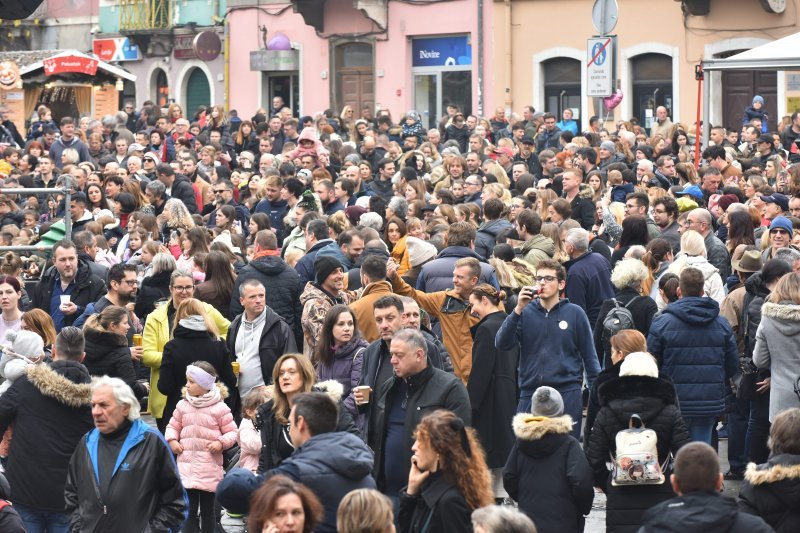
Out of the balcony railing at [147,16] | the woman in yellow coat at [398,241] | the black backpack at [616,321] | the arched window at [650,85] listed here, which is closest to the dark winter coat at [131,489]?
the black backpack at [616,321]

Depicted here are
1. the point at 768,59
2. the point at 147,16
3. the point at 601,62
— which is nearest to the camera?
the point at 768,59

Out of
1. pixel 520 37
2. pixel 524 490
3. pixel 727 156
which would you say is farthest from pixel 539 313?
pixel 520 37

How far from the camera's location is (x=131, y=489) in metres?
8.09

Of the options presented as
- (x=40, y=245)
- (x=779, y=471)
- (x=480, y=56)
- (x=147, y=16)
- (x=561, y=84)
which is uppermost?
(x=147, y=16)

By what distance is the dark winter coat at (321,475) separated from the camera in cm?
690

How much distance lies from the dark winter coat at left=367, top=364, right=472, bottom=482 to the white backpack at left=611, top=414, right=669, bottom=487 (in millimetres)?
852

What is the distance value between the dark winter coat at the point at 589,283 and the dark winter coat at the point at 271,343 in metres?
2.39

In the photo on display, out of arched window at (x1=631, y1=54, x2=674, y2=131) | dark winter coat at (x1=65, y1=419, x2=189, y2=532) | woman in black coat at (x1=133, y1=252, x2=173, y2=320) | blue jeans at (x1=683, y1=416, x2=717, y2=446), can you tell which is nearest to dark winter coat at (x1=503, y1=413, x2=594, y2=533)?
dark winter coat at (x1=65, y1=419, x2=189, y2=532)

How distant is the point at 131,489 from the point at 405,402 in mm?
1582

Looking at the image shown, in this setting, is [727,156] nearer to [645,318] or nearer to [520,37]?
[645,318]

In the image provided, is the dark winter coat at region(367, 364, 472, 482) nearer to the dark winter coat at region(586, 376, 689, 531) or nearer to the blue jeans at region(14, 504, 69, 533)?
the dark winter coat at region(586, 376, 689, 531)

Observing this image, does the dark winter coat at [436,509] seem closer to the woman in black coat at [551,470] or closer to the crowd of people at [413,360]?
the crowd of people at [413,360]

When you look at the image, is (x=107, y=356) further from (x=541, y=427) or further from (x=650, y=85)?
(x=650, y=85)

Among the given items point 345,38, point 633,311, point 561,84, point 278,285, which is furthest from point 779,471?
point 345,38
